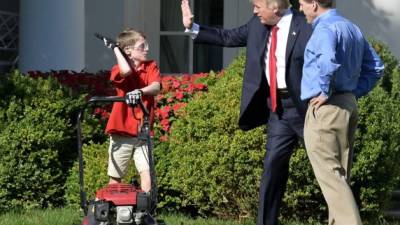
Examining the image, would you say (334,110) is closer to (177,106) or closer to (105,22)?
(177,106)

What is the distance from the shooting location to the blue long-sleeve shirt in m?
5.90

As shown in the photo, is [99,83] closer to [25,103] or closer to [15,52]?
[25,103]

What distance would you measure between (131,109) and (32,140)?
1901 millimetres

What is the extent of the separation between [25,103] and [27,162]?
57 cm

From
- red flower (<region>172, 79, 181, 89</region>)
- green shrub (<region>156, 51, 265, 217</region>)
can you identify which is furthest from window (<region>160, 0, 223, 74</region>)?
green shrub (<region>156, 51, 265, 217</region>)

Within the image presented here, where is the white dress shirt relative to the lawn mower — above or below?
above

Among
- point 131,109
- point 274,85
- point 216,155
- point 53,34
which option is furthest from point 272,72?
point 53,34

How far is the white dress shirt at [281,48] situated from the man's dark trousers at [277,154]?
0.17 metres

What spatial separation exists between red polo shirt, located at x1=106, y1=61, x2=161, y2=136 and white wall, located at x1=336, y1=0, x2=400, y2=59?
12.2ft

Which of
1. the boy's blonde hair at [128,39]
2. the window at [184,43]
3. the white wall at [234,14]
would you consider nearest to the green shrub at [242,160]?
the boy's blonde hair at [128,39]

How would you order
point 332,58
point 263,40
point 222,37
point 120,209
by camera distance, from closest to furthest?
point 332,58
point 120,209
point 263,40
point 222,37

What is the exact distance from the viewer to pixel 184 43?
11.6 metres

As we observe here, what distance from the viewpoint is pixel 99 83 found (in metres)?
9.52

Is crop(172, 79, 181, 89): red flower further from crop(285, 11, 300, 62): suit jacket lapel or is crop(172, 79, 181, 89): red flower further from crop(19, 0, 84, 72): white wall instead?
crop(285, 11, 300, 62): suit jacket lapel
